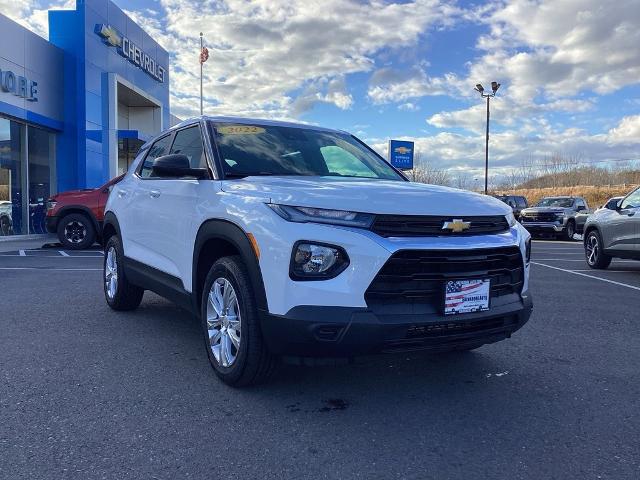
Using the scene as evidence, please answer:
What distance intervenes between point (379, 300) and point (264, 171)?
1.54 m

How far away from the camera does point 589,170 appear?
270 ft

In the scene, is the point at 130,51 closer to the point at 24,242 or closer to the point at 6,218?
the point at 6,218

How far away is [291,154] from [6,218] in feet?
47.1

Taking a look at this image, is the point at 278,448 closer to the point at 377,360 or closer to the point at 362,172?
the point at 377,360

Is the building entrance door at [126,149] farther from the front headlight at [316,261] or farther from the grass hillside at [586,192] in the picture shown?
the grass hillside at [586,192]

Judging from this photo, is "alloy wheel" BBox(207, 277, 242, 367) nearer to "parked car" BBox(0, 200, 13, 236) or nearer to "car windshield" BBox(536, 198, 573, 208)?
"parked car" BBox(0, 200, 13, 236)

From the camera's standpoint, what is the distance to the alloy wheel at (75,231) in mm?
13289

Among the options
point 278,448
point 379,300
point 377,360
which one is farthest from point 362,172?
point 278,448

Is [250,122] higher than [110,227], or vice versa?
[250,122]

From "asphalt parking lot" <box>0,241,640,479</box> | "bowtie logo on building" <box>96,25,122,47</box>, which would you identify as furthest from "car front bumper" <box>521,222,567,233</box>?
"asphalt parking lot" <box>0,241,640,479</box>

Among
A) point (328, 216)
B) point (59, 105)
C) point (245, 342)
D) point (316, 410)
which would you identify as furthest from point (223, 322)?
point (59, 105)

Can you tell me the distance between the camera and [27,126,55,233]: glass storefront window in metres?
17.0

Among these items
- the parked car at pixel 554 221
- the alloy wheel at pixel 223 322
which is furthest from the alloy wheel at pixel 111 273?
the parked car at pixel 554 221

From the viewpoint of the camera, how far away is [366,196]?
3.32m
